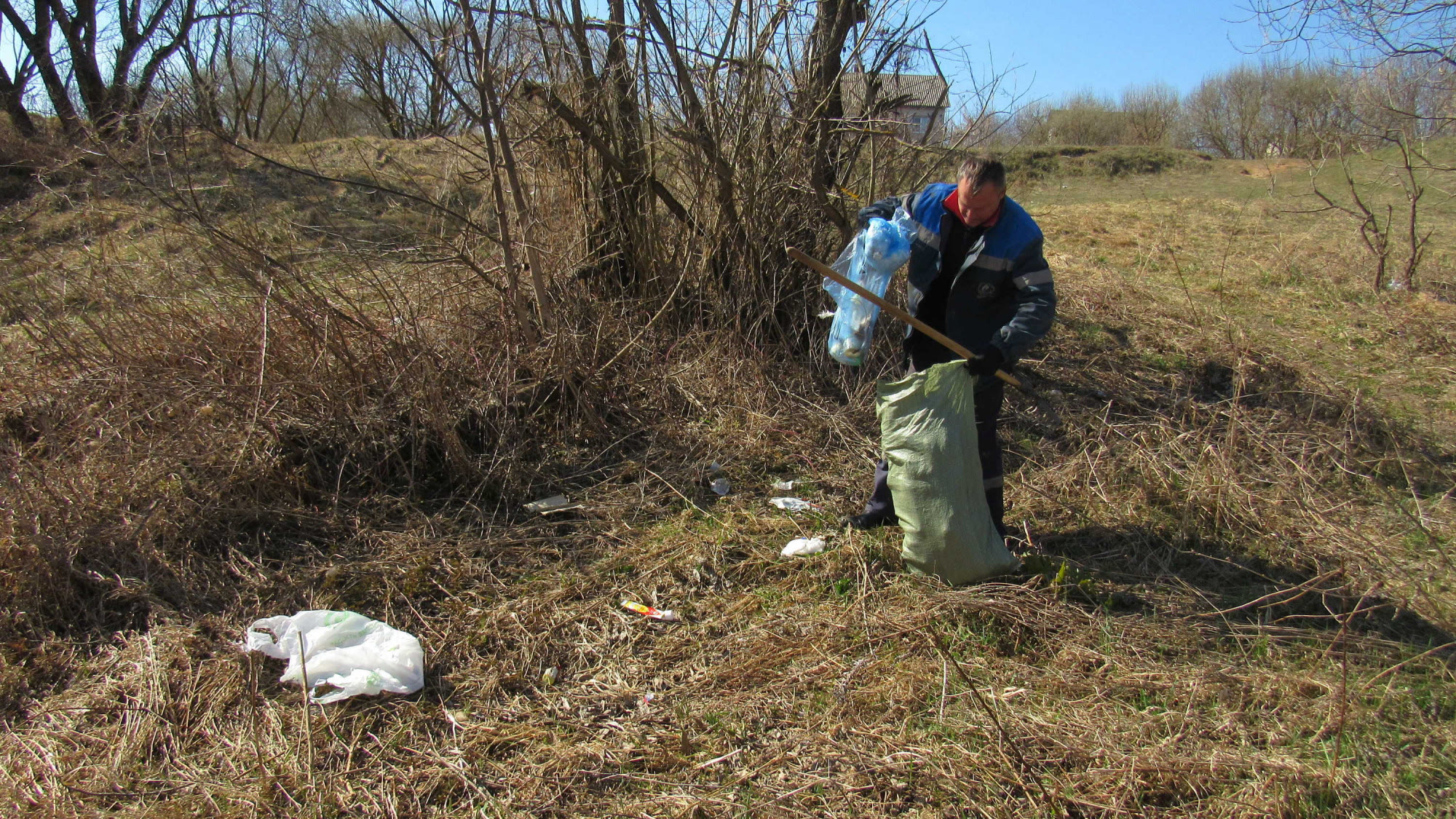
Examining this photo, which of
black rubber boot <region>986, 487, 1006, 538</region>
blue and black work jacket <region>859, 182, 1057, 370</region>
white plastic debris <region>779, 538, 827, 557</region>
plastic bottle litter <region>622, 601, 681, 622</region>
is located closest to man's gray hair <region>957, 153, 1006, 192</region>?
blue and black work jacket <region>859, 182, 1057, 370</region>

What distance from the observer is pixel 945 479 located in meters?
2.95

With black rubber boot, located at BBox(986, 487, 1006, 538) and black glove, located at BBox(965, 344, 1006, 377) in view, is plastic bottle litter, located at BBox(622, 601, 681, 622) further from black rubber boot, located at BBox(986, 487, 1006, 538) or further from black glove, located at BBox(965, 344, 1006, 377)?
black glove, located at BBox(965, 344, 1006, 377)

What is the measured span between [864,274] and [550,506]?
1.72m

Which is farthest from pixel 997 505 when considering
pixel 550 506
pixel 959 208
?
pixel 550 506

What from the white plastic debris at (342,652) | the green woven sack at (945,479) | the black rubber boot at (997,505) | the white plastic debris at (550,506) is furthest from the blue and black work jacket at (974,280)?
the white plastic debris at (342,652)

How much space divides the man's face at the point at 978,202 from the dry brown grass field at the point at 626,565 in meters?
1.32

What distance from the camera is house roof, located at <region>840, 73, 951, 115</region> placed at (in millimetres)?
4902

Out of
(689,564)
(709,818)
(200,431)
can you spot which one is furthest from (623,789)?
(200,431)

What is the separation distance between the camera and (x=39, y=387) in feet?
12.7

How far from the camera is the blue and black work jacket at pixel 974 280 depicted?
2.88m

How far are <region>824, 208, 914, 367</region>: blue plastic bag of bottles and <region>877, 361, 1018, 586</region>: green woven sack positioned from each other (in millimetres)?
424

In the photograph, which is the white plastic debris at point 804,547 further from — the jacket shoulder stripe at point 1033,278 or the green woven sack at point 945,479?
the jacket shoulder stripe at point 1033,278

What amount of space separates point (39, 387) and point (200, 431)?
44.3 inches

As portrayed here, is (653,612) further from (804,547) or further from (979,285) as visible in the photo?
(979,285)
